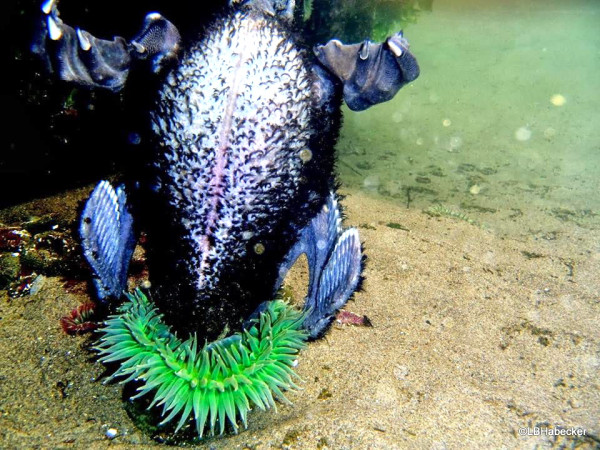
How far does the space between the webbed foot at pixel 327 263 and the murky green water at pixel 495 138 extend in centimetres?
378

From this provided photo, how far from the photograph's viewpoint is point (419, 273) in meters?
4.21

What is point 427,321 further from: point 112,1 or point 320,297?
point 112,1

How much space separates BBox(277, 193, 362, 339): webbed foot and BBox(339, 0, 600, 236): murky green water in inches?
149

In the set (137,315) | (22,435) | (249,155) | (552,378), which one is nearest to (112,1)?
(249,155)

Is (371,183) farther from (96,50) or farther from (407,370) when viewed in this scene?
(96,50)

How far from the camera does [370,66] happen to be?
2.46 meters

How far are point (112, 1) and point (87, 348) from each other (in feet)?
12.7

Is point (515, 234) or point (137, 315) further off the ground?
point (137, 315)

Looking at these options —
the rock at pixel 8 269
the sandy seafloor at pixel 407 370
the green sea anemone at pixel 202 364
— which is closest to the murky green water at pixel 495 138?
the sandy seafloor at pixel 407 370

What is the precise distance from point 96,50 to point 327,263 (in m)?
2.07

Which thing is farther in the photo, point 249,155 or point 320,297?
point 320,297

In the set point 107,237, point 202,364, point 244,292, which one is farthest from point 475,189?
point 107,237

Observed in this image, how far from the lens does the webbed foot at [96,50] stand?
6.94 ft

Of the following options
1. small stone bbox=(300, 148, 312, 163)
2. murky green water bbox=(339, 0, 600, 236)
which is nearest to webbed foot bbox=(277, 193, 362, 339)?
small stone bbox=(300, 148, 312, 163)
